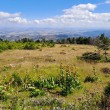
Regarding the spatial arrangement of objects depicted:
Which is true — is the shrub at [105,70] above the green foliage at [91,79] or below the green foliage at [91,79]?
below

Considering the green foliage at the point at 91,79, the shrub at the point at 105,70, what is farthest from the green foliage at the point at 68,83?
the shrub at the point at 105,70

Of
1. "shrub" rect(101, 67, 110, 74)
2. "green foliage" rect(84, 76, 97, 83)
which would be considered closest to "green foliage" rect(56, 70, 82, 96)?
"green foliage" rect(84, 76, 97, 83)

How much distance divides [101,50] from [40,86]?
27940 millimetres

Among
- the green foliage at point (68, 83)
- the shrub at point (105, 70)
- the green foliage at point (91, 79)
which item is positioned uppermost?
the green foliage at point (68, 83)

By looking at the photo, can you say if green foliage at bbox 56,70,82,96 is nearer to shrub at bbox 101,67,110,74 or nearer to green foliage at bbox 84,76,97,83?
green foliage at bbox 84,76,97,83

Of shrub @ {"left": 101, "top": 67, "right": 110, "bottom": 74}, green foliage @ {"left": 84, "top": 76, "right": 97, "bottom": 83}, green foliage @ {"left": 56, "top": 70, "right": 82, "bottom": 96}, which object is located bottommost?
shrub @ {"left": 101, "top": 67, "right": 110, "bottom": 74}

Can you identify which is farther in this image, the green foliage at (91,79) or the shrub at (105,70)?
the shrub at (105,70)

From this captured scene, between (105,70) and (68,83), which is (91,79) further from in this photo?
(105,70)

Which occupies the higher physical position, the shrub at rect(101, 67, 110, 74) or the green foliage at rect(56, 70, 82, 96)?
the green foliage at rect(56, 70, 82, 96)

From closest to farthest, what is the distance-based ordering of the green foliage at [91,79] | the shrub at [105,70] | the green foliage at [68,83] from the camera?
the green foliage at [68,83]
the green foliage at [91,79]
the shrub at [105,70]

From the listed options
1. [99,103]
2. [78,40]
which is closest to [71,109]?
[99,103]

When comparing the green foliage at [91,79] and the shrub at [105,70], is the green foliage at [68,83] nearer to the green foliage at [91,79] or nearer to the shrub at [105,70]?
the green foliage at [91,79]

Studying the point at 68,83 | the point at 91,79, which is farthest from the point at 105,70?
the point at 68,83

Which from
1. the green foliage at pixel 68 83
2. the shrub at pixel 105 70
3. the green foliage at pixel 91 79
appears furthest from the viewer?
the shrub at pixel 105 70
